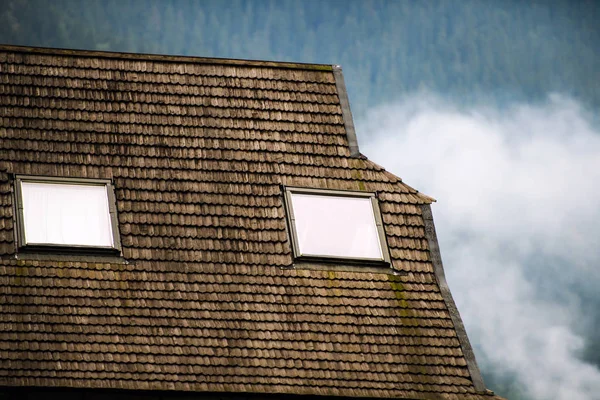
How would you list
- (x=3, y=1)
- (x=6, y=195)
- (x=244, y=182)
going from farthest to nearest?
(x=3, y=1)
(x=244, y=182)
(x=6, y=195)

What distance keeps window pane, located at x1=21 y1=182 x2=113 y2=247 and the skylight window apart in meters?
2.89

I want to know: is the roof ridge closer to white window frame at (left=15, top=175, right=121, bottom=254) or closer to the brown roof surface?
the brown roof surface

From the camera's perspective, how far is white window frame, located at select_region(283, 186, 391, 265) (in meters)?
18.1

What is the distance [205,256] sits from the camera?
57.6 ft

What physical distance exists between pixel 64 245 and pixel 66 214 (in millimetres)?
622

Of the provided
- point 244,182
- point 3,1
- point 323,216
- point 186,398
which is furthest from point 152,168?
point 3,1

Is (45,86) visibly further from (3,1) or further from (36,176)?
(3,1)

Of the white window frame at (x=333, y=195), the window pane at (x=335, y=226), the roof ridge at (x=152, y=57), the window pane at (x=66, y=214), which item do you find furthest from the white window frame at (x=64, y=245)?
the window pane at (x=335, y=226)

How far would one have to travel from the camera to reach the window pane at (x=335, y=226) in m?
18.4

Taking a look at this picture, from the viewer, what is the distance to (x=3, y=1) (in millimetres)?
34812

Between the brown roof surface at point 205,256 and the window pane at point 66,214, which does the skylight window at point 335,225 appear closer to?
the brown roof surface at point 205,256

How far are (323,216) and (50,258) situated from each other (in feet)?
14.0

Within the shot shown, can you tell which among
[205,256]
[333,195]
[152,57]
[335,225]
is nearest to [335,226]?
[335,225]

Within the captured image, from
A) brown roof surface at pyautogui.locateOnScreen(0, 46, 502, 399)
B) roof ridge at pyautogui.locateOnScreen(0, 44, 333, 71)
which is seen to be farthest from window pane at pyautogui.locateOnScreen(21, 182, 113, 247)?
roof ridge at pyautogui.locateOnScreen(0, 44, 333, 71)
